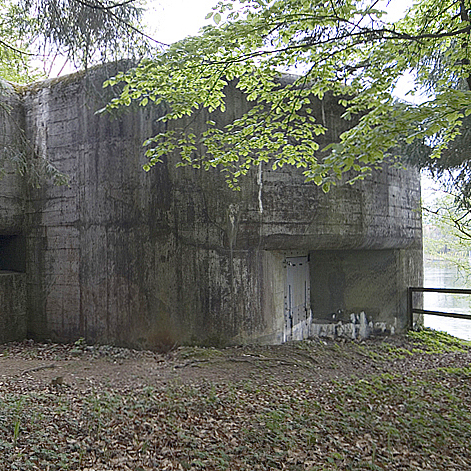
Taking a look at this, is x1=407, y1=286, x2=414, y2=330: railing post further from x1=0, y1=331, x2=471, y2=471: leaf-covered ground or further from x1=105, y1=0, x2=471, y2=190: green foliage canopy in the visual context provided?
x1=105, y1=0, x2=471, y2=190: green foliage canopy

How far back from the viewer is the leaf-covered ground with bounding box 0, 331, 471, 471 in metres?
3.24

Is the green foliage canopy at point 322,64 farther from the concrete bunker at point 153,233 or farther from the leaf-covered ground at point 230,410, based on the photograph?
the leaf-covered ground at point 230,410

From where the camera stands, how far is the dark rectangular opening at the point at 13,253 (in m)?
7.54

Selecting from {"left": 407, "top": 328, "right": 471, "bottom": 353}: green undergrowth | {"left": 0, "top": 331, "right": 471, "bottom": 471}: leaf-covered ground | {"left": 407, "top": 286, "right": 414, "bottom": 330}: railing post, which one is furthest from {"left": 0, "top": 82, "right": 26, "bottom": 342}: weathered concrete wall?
{"left": 407, "top": 286, "right": 414, "bottom": 330}: railing post

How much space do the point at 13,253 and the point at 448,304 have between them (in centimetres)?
2239

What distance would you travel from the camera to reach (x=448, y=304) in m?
23.0

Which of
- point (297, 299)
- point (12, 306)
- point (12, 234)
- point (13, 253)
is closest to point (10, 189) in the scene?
point (12, 234)

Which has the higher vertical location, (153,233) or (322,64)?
(322,64)

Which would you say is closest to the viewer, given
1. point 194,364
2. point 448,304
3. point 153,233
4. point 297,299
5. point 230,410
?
point 230,410

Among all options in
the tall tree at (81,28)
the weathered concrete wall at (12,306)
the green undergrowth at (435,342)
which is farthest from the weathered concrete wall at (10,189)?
the green undergrowth at (435,342)

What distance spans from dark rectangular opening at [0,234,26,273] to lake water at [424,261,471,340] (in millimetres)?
11580

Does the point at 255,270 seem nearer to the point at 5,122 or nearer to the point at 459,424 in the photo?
the point at 459,424

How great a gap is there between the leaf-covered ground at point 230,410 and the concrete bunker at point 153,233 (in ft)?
1.59

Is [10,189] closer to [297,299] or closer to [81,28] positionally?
[81,28]
